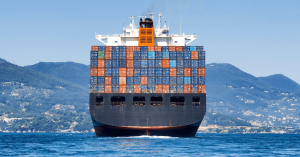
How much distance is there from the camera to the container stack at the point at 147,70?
271 feet

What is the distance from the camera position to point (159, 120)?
79.9 m

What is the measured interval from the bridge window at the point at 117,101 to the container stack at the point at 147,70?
1.10 m

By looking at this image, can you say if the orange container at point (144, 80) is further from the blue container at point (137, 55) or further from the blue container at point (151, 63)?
the blue container at point (137, 55)

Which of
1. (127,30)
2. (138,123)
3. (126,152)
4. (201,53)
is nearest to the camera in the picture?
(126,152)

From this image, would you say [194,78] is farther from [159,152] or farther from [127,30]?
[159,152]

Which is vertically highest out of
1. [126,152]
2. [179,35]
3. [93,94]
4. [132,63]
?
[179,35]

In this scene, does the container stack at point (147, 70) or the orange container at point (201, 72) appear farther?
the orange container at point (201, 72)

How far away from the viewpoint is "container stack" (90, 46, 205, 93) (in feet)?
271

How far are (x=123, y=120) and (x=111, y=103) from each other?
155 inches

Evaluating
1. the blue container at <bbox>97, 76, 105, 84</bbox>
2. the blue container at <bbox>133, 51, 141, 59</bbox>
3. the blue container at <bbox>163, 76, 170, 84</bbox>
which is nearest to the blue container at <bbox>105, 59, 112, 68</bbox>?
the blue container at <bbox>97, 76, 105, 84</bbox>

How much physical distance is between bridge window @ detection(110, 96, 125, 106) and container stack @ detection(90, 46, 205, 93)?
1.10 m

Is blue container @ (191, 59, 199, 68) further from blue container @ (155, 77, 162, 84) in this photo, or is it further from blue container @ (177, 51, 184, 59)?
blue container @ (155, 77, 162, 84)

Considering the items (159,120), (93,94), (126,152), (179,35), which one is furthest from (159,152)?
(179,35)

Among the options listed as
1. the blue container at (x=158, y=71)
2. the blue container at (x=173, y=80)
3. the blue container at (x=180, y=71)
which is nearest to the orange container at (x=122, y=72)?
the blue container at (x=158, y=71)
